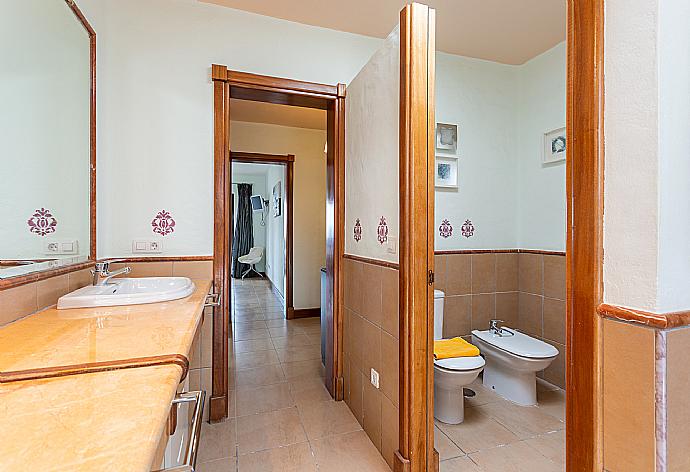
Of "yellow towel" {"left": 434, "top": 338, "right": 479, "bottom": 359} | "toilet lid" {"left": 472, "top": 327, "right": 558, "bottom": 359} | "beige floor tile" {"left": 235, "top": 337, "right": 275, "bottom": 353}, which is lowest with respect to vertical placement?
"beige floor tile" {"left": 235, "top": 337, "right": 275, "bottom": 353}

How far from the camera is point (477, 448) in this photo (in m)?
1.98

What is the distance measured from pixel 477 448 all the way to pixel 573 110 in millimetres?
1833

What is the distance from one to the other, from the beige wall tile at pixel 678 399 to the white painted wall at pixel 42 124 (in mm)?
1814

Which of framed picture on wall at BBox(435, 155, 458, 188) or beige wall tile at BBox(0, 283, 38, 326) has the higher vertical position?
framed picture on wall at BBox(435, 155, 458, 188)

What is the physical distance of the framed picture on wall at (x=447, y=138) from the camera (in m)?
2.92

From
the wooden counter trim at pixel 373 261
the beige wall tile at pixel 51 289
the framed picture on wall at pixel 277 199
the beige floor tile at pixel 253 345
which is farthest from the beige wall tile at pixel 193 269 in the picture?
the framed picture on wall at pixel 277 199

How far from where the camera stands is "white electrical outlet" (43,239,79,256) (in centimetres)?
145

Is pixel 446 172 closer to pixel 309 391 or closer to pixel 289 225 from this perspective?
pixel 309 391

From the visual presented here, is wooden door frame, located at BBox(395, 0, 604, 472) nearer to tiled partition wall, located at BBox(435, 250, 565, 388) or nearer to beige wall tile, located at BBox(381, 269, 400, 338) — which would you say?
beige wall tile, located at BBox(381, 269, 400, 338)

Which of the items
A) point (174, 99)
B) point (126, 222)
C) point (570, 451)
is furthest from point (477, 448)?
point (174, 99)

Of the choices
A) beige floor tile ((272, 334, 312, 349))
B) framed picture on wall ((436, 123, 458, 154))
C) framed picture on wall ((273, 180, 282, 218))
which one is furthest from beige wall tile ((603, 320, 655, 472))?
framed picture on wall ((273, 180, 282, 218))

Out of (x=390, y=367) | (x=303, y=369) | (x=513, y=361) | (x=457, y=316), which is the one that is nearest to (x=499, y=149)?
(x=457, y=316)

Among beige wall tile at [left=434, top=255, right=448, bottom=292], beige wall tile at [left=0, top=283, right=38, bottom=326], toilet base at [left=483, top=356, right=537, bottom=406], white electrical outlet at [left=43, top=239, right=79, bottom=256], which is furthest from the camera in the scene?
beige wall tile at [left=434, top=255, right=448, bottom=292]

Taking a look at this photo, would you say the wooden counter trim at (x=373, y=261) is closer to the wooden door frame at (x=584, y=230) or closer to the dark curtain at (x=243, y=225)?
the wooden door frame at (x=584, y=230)
